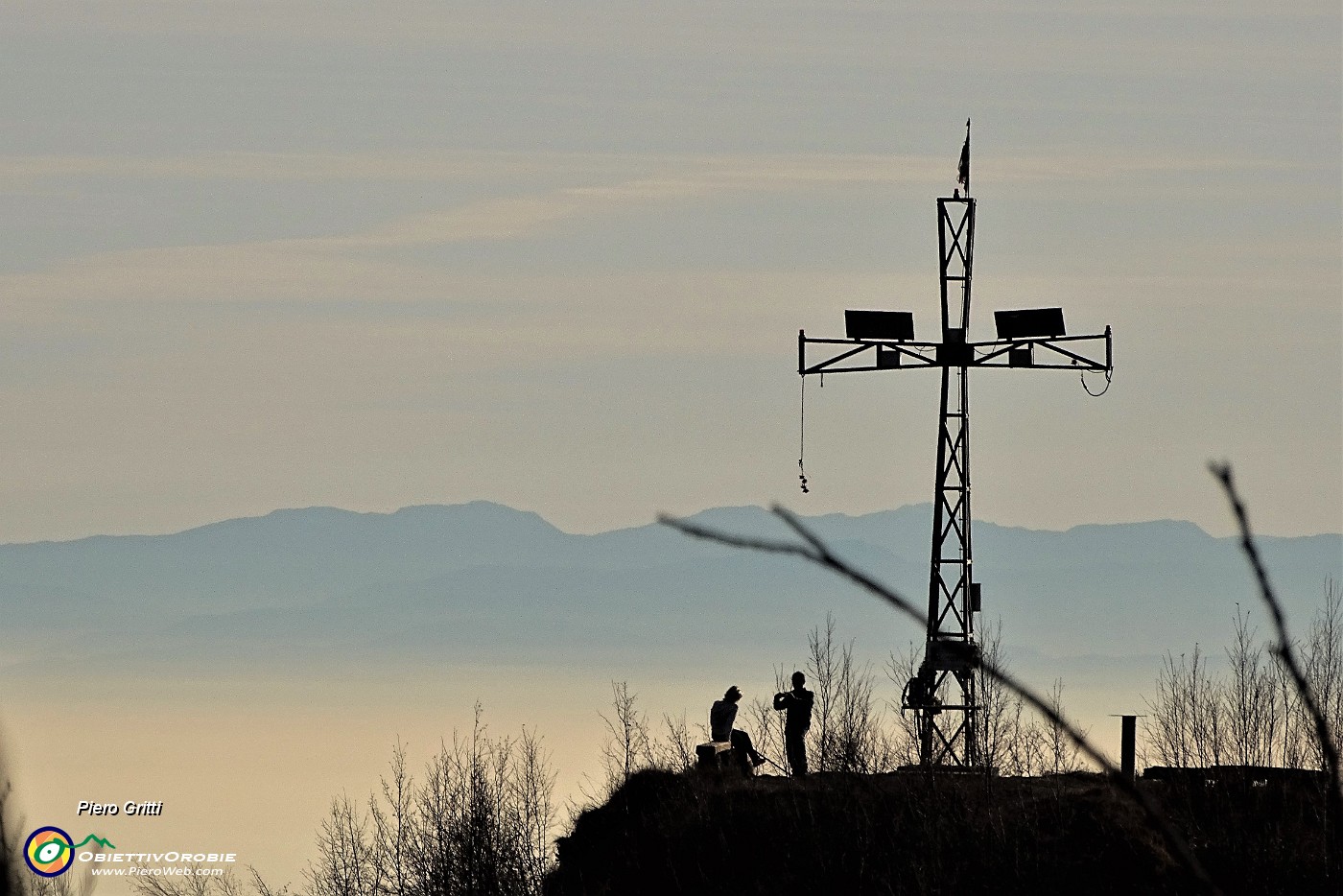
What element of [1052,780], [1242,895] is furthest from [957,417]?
[1242,895]

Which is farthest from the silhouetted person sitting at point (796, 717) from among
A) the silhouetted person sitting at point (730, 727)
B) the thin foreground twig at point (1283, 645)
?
the thin foreground twig at point (1283, 645)

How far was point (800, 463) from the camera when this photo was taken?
3197 centimetres

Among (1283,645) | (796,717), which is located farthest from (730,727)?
(1283,645)

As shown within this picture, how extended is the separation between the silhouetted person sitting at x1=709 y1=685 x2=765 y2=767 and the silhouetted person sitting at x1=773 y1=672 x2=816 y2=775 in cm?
75

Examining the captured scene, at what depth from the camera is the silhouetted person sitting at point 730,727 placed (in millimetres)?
34375

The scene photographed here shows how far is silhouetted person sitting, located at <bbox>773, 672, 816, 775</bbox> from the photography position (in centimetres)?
3275

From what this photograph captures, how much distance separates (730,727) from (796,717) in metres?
2.45

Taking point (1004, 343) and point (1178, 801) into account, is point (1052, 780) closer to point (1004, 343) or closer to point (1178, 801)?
point (1178, 801)

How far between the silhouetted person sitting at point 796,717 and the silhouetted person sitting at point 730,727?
752 mm

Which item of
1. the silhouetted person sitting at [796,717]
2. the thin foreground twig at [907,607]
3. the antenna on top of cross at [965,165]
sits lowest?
the thin foreground twig at [907,607]

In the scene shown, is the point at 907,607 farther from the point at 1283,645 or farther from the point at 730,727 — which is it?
the point at 730,727

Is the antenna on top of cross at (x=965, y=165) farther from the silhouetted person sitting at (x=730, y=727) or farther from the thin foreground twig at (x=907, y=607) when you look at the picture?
the thin foreground twig at (x=907, y=607)

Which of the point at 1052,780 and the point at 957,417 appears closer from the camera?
the point at 957,417

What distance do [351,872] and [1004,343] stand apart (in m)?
33.8
